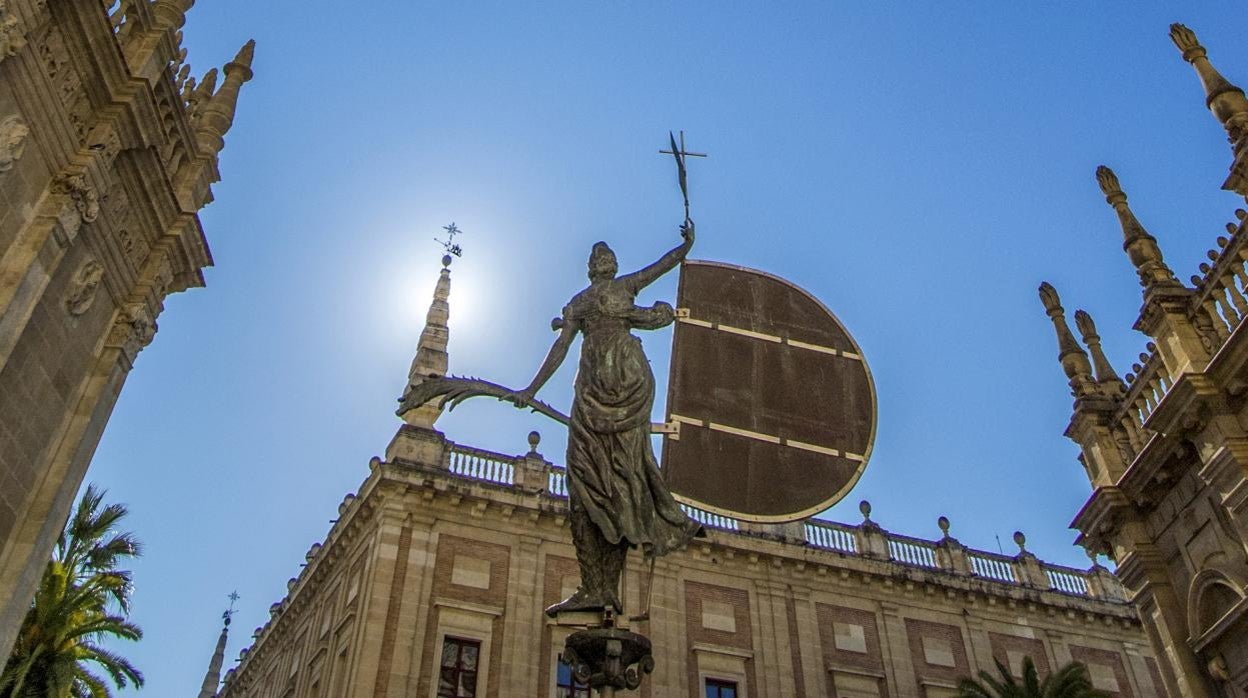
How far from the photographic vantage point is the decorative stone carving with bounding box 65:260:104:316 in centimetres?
1041

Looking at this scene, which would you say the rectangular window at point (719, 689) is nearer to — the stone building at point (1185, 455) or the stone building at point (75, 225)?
the stone building at point (1185, 455)

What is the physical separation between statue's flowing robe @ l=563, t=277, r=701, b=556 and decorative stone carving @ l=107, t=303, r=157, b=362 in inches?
302

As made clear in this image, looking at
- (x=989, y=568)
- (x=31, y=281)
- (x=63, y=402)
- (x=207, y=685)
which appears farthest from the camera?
(x=207, y=685)

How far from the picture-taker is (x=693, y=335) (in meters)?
7.00

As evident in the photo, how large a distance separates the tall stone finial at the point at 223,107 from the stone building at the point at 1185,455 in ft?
42.7

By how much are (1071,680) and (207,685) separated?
4852 cm

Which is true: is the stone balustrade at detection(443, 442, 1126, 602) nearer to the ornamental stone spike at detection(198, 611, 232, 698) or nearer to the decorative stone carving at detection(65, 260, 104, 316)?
the decorative stone carving at detection(65, 260, 104, 316)

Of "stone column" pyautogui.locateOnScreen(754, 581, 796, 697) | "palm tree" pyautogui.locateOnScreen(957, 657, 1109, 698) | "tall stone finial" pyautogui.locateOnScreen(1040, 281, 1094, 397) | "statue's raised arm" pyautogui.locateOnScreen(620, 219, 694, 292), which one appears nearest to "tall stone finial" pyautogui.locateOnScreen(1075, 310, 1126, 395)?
"tall stone finial" pyautogui.locateOnScreen(1040, 281, 1094, 397)

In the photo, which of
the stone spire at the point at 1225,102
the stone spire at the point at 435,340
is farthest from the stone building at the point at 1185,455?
the stone spire at the point at 435,340

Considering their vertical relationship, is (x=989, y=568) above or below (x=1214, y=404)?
above

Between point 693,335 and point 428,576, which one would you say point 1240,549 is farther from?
point 428,576

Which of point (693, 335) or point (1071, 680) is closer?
point (693, 335)

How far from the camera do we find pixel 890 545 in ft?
97.8

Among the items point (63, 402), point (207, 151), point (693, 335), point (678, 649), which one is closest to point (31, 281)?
point (63, 402)
